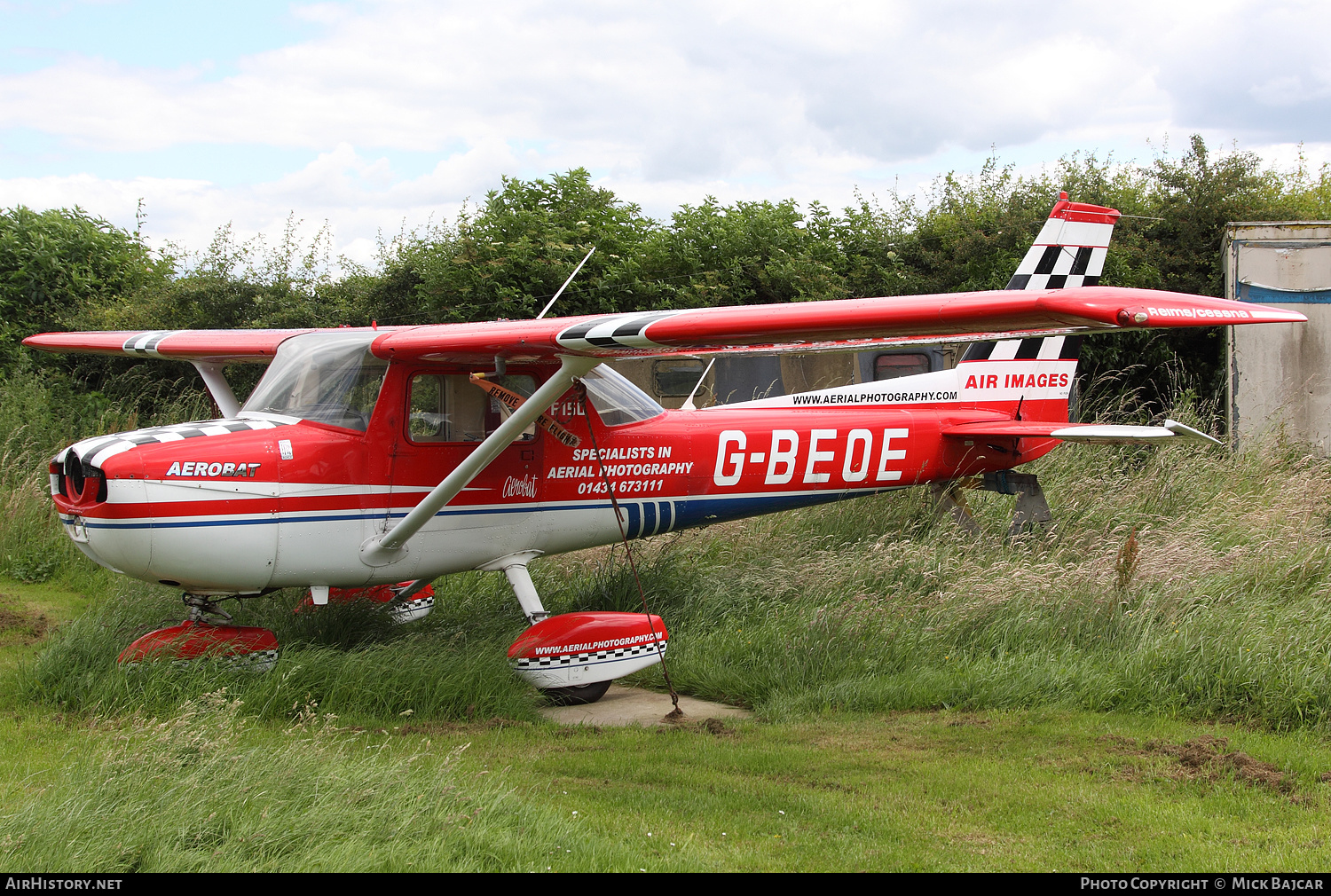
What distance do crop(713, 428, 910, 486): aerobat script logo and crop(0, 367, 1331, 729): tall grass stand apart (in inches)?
27.5

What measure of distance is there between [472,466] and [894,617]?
3022 millimetres

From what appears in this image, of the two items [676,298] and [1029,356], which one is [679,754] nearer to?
[1029,356]

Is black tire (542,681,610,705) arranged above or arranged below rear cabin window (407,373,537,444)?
below

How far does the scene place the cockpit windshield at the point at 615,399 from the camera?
7012 millimetres

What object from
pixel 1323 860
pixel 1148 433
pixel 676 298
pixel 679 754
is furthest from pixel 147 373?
pixel 1323 860

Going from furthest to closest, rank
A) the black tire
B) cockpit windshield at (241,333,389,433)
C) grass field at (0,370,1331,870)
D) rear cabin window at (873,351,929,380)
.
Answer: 1. rear cabin window at (873,351,929,380)
2. the black tire
3. cockpit windshield at (241,333,389,433)
4. grass field at (0,370,1331,870)

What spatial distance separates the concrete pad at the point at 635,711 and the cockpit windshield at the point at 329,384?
7.15ft

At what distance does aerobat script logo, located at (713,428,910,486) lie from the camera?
294 inches

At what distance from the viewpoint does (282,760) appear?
12.6 ft

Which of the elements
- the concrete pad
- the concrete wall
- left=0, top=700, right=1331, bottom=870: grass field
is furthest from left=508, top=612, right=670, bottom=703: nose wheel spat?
the concrete wall

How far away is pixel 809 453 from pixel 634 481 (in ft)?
4.77

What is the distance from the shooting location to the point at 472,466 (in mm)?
5910

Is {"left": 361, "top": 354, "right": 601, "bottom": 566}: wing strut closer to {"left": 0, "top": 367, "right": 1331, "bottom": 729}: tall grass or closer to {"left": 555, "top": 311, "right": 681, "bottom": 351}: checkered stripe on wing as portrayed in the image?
{"left": 555, "top": 311, "right": 681, "bottom": 351}: checkered stripe on wing

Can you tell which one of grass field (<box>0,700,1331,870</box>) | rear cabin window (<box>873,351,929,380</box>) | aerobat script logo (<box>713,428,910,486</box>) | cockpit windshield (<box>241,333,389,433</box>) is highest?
cockpit windshield (<box>241,333,389,433</box>)
